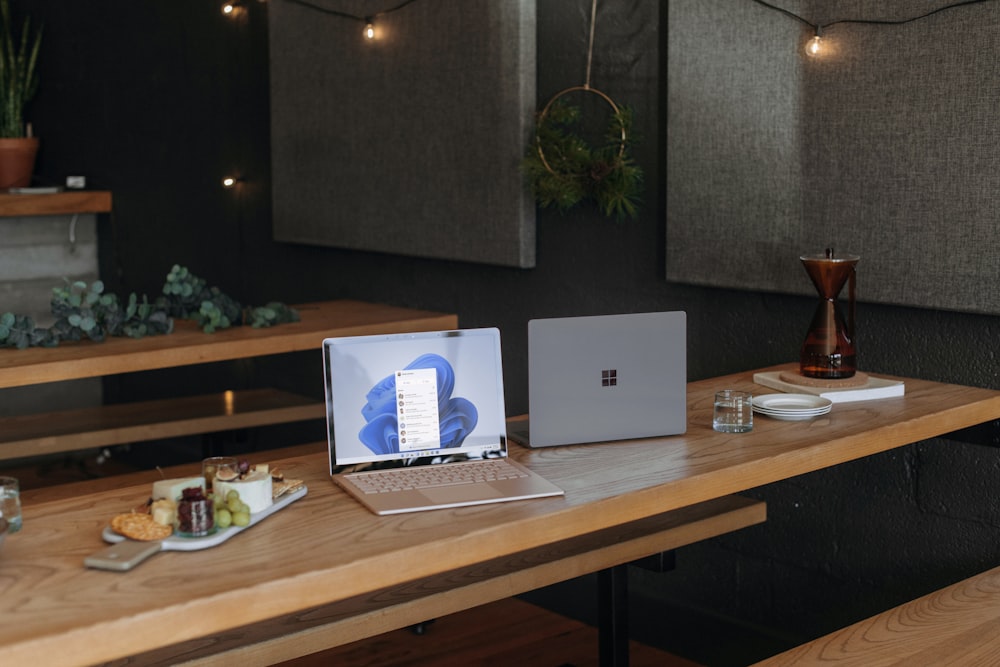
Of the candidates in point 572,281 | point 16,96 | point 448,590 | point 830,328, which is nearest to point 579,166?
point 572,281

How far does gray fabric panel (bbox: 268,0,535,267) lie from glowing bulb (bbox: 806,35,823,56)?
902 millimetres

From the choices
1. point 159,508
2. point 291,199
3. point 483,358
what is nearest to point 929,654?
point 483,358

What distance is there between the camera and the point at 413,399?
186 centimetres

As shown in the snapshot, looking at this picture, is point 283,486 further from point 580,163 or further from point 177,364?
point 580,163

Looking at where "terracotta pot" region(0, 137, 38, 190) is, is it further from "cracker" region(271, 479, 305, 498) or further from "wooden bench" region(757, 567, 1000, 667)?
"wooden bench" region(757, 567, 1000, 667)

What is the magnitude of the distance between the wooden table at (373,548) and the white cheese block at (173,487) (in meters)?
0.09

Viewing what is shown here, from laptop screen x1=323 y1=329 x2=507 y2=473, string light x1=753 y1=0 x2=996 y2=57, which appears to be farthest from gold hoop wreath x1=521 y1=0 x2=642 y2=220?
laptop screen x1=323 y1=329 x2=507 y2=473

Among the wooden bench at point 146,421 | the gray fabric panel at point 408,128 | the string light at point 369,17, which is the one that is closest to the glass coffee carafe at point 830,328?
the gray fabric panel at point 408,128

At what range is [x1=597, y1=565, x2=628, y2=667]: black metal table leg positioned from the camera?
2434mm

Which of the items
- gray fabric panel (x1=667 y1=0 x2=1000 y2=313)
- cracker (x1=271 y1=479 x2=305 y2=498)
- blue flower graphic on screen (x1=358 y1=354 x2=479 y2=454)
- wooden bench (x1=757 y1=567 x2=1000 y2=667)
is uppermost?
gray fabric panel (x1=667 y1=0 x2=1000 y2=313)

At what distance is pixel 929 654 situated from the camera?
5.85ft

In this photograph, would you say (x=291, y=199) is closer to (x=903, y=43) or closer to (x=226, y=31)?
(x=226, y=31)

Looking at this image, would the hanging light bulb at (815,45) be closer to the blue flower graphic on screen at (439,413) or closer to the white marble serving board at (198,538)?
the blue flower graphic on screen at (439,413)

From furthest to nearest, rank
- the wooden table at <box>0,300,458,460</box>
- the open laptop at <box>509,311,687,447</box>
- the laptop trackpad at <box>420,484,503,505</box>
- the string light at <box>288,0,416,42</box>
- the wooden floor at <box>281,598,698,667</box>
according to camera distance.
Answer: the string light at <box>288,0,416,42</box> < the wooden floor at <box>281,598,698,667</box> < the wooden table at <box>0,300,458,460</box> < the open laptop at <box>509,311,687,447</box> < the laptop trackpad at <box>420,484,503,505</box>
